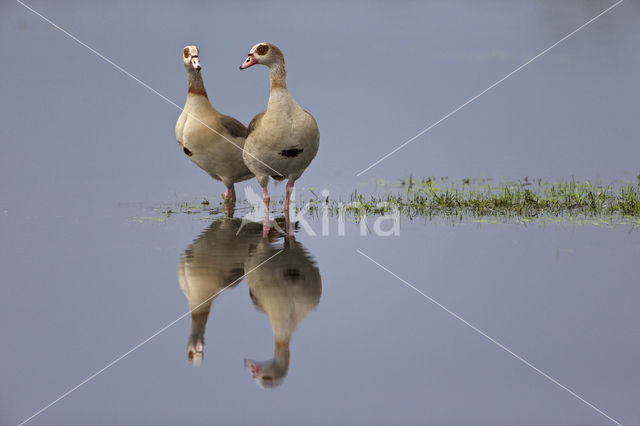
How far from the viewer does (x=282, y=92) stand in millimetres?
10234

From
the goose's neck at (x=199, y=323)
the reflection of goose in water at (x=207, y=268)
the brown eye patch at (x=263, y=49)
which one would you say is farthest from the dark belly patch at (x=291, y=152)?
the goose's neck at (x=199, y=323)

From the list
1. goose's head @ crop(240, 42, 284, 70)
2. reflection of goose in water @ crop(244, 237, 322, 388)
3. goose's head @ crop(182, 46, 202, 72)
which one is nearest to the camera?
reflection of goose in water @ crop(244, 237, 322, 388)

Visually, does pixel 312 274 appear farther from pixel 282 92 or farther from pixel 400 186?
pixel 400 186

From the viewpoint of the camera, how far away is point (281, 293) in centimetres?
707

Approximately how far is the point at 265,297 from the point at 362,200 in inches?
244

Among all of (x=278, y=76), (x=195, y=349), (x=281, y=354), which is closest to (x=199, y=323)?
(x=195, y=349)

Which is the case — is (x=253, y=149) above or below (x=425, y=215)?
above

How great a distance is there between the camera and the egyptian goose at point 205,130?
39.4ft

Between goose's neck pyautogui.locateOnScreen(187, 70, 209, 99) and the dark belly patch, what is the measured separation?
2.66 metres

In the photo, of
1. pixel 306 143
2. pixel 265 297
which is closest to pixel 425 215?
pixel 306 143

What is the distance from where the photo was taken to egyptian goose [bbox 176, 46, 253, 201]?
12.0 metres

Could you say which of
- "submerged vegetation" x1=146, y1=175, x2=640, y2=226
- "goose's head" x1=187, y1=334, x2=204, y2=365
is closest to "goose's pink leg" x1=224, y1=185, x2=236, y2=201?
"submerged vegetation" x1=146, y1=175, x2=640, y2=226

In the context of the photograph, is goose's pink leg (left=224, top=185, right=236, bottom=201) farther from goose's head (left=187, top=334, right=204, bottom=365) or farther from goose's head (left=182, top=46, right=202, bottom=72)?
goose's head (left=187, top=334, right=204, bottom=365)

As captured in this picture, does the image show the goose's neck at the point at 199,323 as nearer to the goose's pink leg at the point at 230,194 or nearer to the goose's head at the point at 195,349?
the goose's head at the point at 195,349
